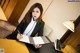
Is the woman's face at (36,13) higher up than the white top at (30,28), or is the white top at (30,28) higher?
the woman's face at (36,13)

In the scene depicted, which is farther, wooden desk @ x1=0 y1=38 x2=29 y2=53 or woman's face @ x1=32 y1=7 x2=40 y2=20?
woman's face @ x1=32 y1=7 x2=40 y2=20

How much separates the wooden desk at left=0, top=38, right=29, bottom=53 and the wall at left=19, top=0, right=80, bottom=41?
788 mm

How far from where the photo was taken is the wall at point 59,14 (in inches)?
75.9

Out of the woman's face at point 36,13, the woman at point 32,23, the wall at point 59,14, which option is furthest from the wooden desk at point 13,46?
the wall at point 59,14

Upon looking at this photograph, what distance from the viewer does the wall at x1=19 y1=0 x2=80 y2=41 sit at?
1.93m

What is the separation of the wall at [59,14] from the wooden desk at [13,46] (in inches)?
31.0

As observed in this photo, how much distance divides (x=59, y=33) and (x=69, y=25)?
1.57 feet

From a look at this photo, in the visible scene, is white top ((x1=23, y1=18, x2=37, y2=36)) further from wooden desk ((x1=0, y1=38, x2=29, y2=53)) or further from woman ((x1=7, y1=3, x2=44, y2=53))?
wooden desk ((x1=0, y1=38, x2=29, y2=53))

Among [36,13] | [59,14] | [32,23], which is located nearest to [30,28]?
[32,23]

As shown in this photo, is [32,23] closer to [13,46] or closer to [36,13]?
[36,13]

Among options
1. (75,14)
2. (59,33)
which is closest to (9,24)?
(59,33)

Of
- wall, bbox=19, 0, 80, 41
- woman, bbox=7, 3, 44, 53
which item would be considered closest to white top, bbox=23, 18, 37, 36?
woman, bbox=7, 3, 44, 53

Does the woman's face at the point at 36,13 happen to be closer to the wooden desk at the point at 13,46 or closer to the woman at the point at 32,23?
the woman at the point at 32,23

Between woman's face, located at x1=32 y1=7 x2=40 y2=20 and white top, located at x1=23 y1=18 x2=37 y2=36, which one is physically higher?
woman's face, located at x1=32 y1=7 x2=40 y2=20
